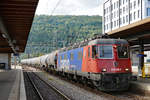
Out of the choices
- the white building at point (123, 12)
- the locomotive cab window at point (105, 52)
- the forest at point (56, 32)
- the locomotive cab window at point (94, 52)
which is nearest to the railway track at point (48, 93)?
the locomotive cab window at point (94, 52)

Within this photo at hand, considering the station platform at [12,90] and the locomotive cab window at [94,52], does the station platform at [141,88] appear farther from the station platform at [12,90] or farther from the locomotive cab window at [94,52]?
the station platform at [12,90]

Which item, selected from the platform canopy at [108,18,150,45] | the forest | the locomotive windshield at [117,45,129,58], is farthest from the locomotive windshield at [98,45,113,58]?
the forest

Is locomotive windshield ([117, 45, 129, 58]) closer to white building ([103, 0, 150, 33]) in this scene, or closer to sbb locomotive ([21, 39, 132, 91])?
sbb locomotive ([21, 39, 132, 91])

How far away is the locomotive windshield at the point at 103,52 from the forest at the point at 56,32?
11953 millimetres

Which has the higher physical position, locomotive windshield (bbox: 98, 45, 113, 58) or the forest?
the forest

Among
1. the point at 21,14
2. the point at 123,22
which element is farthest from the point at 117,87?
the point at 123,22

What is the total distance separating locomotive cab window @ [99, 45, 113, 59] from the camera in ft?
42.7

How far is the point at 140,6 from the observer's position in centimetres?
5156

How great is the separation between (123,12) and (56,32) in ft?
91.9

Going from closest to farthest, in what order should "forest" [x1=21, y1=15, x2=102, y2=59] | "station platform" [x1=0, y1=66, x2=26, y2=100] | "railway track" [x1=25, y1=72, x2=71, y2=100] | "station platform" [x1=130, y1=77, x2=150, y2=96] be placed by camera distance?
"station platform" [x1=0, y1=66, x2=26, y2=100], "railway track" [x1=25, y1=72, x2=71, y2=100], "station platform" [x1=130, y1=77, x2=150, y2=96], "forest" [x1=21, y1=15, x2=102, y2=59]

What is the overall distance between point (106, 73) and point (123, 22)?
47890 millimetres

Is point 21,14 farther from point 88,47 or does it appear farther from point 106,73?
point 106,73

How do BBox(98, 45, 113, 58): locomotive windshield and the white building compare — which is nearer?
BBox(98, 45, 113, 58): locomotive windshield

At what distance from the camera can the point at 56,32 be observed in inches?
1446
